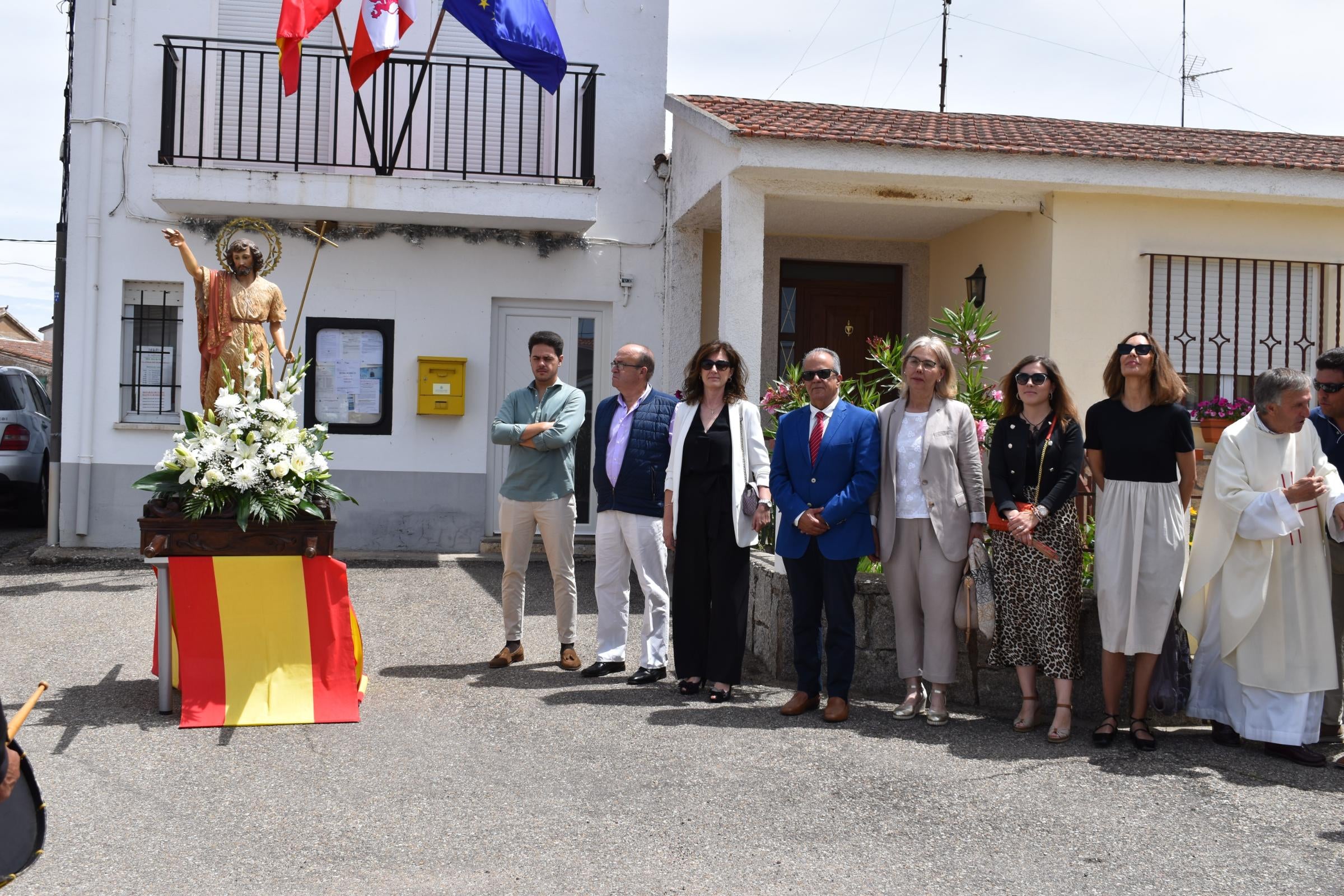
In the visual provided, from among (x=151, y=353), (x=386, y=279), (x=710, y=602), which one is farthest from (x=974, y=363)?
(x=151, y=353)

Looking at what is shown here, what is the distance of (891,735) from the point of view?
18.0 ft

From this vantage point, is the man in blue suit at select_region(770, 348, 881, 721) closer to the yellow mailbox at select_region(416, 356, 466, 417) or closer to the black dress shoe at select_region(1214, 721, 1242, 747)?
the black dress shoe at select_region(1214, 721, 1242, 747)

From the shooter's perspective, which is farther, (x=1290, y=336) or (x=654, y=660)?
(x=1290, y=336)

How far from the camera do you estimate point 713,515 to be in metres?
6.15

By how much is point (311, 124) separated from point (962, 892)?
A: 9835mm

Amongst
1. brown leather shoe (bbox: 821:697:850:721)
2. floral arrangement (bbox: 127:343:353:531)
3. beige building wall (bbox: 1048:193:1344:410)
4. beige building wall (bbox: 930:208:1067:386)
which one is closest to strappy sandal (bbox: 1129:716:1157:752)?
brown leather shoe (bbox: 821:697:850:721)

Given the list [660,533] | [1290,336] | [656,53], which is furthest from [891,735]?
[656,53]

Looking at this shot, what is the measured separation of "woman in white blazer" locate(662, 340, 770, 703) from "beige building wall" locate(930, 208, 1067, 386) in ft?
13.8

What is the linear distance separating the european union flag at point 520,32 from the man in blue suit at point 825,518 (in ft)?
14.7

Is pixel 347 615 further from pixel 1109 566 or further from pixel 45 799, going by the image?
pixel 1109 566

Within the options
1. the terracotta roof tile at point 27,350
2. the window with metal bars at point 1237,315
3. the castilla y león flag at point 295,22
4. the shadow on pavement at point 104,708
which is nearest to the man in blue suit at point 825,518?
the shadow on pavement at point 104,708

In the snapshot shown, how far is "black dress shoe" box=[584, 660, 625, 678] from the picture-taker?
21.5ft

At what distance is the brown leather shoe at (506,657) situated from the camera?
6812 mm

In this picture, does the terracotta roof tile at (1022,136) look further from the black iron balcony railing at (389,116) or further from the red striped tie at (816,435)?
the red striped tie at (816,435)
